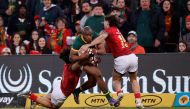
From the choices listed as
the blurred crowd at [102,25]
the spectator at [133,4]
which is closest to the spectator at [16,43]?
the blurred crowd at [102,25]

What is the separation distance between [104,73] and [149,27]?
178cm

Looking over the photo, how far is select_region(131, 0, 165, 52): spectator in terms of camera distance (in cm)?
1789

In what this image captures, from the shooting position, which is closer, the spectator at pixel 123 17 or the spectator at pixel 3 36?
the spectator at pixel 123 17

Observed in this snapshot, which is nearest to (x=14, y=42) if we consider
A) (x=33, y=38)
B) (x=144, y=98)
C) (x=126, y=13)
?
Result: (x=33, y=38)

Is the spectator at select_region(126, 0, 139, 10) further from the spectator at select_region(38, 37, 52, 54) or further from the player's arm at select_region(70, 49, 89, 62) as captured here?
the player's arm at select_region(70, 49, 89, 62)

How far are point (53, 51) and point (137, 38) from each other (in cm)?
215

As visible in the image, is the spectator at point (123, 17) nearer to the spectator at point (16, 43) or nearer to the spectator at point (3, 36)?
the spectator at point (16, 43)

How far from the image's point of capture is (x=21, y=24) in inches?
765

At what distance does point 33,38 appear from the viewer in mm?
18719

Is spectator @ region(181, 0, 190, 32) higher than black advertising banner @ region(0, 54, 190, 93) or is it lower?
higher

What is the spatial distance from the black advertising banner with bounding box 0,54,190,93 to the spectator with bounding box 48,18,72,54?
2.43ft

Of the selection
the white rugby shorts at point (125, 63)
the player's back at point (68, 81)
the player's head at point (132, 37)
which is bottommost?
the player's back at point (68, 81)

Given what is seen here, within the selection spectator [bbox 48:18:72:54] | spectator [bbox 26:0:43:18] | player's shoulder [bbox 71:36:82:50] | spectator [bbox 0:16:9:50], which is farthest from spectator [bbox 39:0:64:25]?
player's shoulder [bbox 71:36:82:50]

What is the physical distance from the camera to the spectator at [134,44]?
16898 mm
